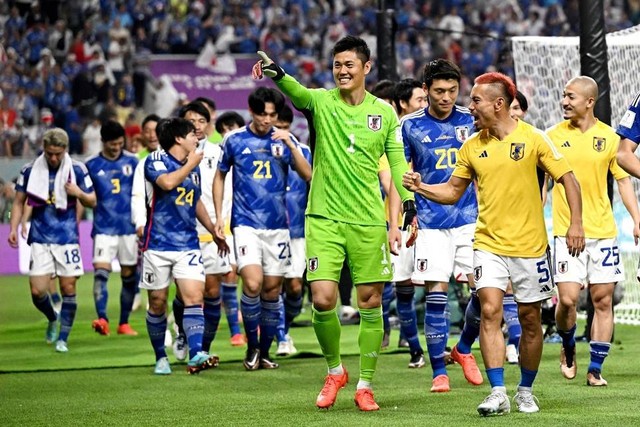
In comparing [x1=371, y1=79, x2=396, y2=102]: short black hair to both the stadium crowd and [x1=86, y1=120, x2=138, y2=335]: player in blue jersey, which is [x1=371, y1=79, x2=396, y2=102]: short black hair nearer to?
[x1=86, y1=120, x2=138, y2=335]: player in blue jersey

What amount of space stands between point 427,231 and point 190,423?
273 centimetres

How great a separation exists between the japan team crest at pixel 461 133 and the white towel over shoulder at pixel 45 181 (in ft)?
17.0

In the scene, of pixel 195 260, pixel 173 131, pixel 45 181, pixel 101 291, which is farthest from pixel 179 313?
pixel 101 291

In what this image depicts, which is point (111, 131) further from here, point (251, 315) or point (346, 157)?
point (346, 157)

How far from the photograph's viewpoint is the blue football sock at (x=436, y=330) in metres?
9.38

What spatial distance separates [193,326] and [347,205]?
274 centimetres

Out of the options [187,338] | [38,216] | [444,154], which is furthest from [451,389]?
[38,216]

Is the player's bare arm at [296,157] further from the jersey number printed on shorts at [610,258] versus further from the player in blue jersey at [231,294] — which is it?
the jersey number printed on shorts at [610,258]

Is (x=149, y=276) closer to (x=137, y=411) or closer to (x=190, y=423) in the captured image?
(x=137, y=411)

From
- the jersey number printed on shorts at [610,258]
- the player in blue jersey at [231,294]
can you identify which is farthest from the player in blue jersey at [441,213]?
the player in blue jersey at [231,294]

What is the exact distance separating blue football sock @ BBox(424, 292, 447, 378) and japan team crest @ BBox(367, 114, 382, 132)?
1653 mm

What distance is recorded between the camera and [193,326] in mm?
10867

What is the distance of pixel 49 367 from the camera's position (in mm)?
11695

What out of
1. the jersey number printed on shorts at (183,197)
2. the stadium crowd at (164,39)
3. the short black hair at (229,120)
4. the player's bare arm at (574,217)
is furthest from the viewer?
the stadium crowd at (164,39)
